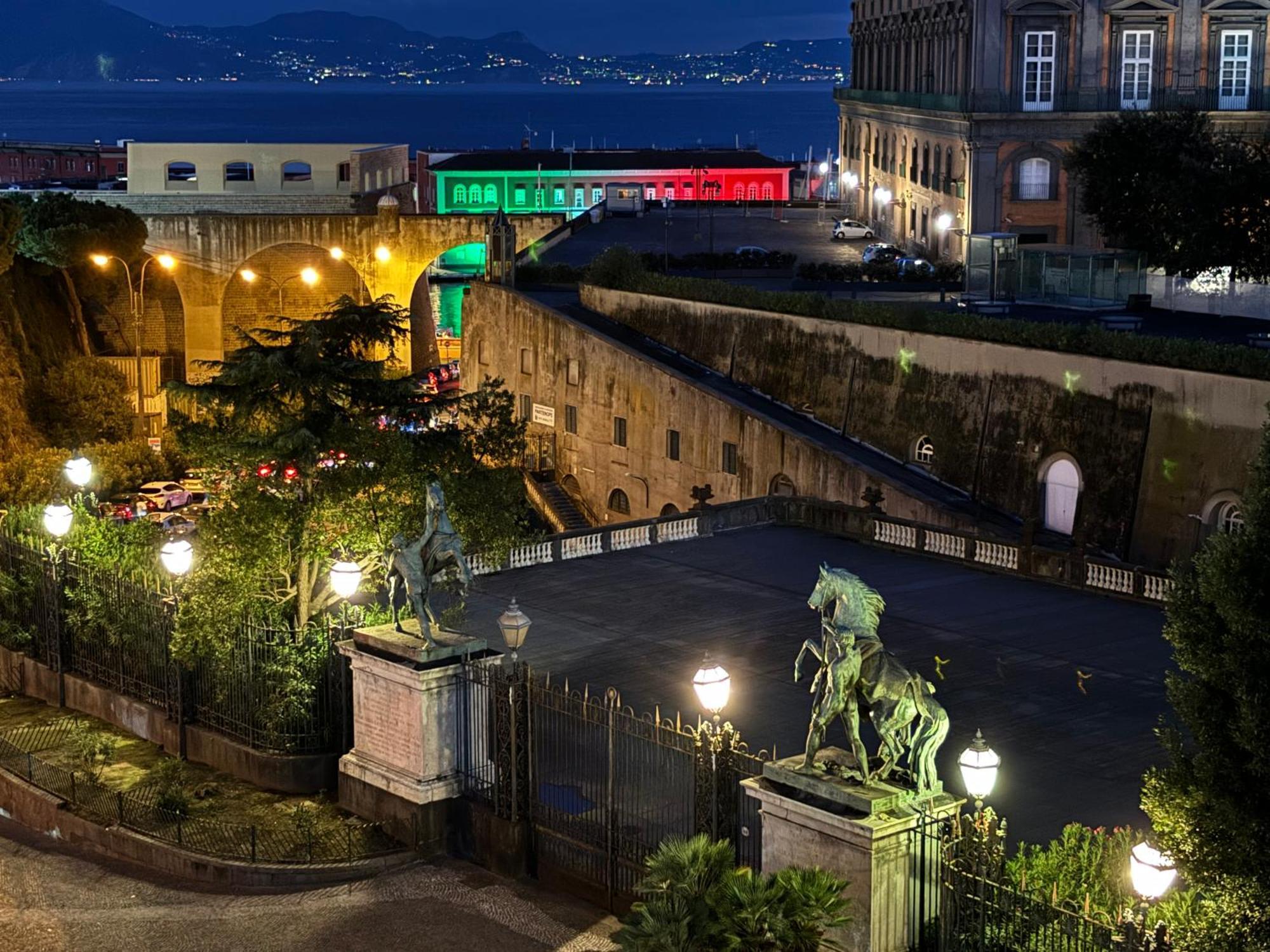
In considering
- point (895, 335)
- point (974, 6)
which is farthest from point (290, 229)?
point (895, 335)

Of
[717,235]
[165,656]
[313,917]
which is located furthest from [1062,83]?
[313,917]

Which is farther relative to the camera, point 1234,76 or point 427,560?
point 1234,76

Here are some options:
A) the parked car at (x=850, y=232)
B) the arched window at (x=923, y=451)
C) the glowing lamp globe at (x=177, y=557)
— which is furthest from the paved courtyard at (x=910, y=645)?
the parked car at (x=850, y=232)

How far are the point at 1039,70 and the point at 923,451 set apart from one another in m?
20.8

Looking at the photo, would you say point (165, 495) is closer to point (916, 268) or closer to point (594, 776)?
point (916, 268)

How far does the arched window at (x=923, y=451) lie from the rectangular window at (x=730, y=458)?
15.1ft

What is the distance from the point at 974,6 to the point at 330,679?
42.9 metres

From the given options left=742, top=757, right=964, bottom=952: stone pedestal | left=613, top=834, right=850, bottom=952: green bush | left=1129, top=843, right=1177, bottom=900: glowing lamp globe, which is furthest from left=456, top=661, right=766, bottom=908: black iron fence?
left=1129, top=843, right=1177, bottom=900: glowing lamp globe

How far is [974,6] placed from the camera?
2398 inches

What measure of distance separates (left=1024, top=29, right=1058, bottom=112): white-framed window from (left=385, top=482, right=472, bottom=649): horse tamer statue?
1712 inches

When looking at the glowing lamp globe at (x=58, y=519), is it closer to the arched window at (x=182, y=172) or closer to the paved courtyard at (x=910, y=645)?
the paved courtyard at (x=910, y=645)

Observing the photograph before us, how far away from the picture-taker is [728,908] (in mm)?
16047

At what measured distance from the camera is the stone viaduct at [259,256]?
8244cm

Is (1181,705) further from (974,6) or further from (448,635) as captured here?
(974,6)
